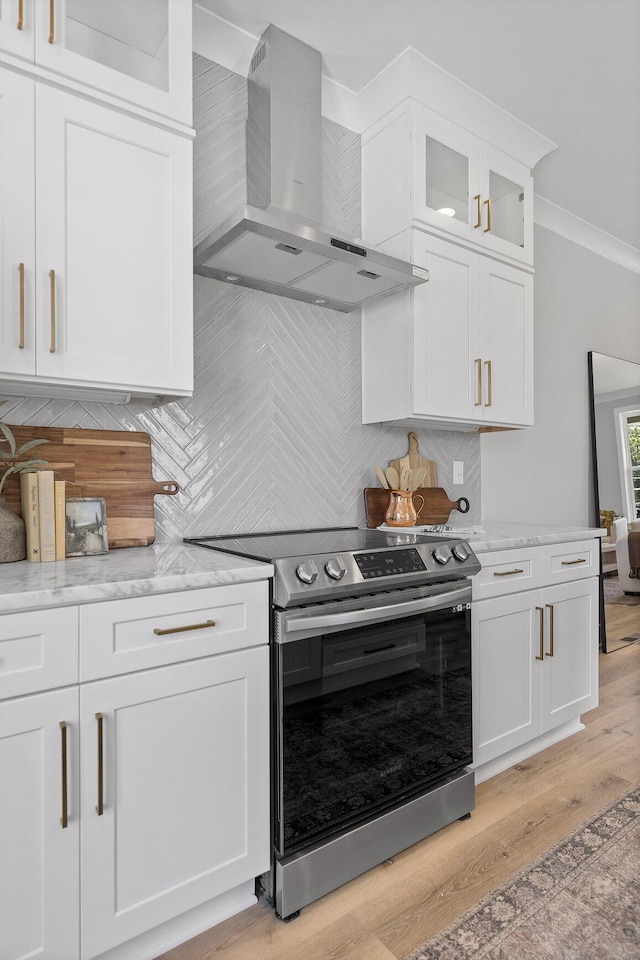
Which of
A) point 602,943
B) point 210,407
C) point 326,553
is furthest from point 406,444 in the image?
point 602,943

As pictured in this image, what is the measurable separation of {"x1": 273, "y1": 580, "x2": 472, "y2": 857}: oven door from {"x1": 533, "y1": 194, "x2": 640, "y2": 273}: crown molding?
105 inches

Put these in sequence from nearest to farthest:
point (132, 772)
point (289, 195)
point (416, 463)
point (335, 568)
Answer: point (132, 772) → point (335, 568) → point (289, 195) → point (416, 463)

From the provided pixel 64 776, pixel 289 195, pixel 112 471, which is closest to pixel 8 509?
pixel 112 471

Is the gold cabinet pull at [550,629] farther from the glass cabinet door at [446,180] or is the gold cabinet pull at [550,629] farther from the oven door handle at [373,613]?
the glass cabinet door at [446,180]

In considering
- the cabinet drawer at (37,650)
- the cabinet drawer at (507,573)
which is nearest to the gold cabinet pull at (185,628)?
the cabinet drawer at (37,650)

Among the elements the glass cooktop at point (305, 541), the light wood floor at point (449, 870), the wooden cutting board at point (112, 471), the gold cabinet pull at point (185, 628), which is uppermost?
the wooden cutting board at point (112, 471)

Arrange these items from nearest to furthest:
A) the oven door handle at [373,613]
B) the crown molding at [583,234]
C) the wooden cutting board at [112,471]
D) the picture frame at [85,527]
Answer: the oven door handle at [373,613]
the picture frame at [85,527]
the wooden cutting board at [112,471]
the crown molding at [583,234]

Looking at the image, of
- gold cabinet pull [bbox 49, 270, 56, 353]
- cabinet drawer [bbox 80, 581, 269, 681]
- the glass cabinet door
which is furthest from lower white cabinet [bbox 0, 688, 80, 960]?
the glass cabinet door

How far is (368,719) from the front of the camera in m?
1.70

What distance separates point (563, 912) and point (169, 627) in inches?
52.3

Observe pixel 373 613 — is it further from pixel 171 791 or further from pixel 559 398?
pixel 559 398

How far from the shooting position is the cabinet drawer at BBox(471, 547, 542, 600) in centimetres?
215

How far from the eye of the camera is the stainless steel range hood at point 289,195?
78.1 inches

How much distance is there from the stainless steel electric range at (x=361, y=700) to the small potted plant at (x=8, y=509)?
56 centimetres
